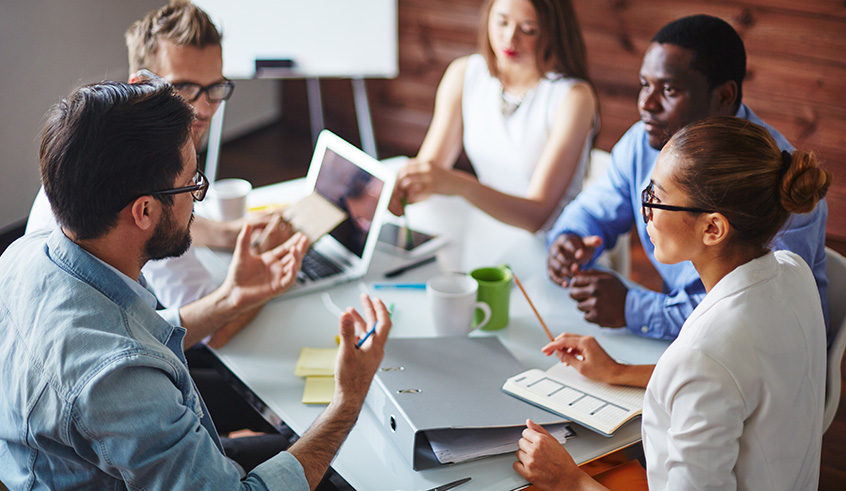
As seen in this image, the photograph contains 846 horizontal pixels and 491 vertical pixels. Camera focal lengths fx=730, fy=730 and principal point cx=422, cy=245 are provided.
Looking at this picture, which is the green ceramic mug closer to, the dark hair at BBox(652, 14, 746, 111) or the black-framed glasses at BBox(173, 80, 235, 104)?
the dark hair at BBox(652, 14, 746, 111)

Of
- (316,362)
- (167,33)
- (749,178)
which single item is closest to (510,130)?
(167,33)

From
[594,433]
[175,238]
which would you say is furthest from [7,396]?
[594,433]

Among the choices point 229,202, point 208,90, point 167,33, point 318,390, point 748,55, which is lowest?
point 318,390

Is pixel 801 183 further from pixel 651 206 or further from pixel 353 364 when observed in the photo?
pixel 353 364

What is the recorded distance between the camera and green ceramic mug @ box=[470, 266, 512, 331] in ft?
4.90

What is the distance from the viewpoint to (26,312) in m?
0.96

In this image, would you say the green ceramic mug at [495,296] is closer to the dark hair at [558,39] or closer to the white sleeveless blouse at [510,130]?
the white sleeveless blouse at [510,130]

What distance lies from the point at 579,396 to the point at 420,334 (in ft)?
1.24

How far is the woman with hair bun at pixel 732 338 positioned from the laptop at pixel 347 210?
671mm

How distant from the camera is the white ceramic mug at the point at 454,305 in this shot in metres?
1.43

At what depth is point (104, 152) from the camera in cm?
96

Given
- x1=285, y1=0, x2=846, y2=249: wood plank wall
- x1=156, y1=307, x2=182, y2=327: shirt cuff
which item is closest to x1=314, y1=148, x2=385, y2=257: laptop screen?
x1=156, y1=307, x2=182, y2=327: shirt cuff

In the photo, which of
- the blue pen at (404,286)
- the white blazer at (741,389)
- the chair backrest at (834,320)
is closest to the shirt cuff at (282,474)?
the white blazer at (741,389)

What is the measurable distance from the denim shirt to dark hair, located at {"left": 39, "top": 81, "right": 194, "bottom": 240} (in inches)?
2.5
